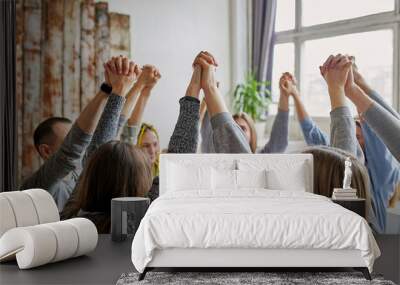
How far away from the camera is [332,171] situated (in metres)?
7.10

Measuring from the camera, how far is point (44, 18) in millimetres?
7137

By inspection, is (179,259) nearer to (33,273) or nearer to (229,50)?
(33,273)

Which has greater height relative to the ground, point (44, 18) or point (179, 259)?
point (44, 18)

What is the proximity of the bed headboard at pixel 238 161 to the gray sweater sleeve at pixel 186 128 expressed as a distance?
0.26 m

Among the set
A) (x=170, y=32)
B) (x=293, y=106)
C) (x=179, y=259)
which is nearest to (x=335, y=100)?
(x=293, y=106)

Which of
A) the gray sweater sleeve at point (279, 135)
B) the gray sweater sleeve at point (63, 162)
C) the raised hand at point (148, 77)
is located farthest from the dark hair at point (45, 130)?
the gray sweater sleeve at point (279, 135)

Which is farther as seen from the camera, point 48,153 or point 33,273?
point 48,153

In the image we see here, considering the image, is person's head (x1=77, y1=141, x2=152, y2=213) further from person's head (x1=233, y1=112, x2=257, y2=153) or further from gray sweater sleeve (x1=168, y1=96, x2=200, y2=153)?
person's head (x1=233, y1=112, x2=257, y2=153)

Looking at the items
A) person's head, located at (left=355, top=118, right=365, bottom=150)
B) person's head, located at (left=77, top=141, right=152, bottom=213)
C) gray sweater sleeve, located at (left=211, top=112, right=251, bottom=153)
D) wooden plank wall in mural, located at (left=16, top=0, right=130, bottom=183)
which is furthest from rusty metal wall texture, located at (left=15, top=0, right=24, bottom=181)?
person's head, located at (left=355, top=118, right=365, bottom=150)

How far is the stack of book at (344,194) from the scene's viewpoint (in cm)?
634

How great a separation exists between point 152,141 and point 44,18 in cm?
183

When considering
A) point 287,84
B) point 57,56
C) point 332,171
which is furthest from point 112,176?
point 332,171

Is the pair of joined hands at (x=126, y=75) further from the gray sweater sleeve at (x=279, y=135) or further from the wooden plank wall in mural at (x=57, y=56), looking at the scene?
the gray sweater sleeve at (x=279, y=135)

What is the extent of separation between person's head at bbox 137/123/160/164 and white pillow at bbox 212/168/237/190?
3.37ft
